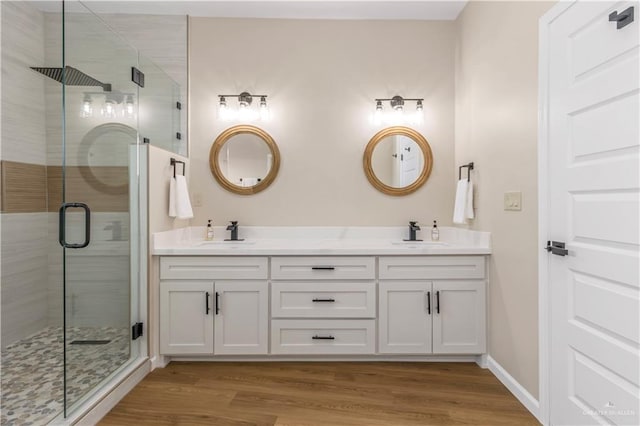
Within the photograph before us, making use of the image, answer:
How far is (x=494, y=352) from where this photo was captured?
90.7 inches

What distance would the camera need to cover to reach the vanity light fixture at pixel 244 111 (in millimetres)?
2900

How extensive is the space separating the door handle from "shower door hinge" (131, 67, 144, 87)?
2672 millimetres

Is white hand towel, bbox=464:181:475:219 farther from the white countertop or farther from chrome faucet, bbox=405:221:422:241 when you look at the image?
chrome faucet, bbox=405:221:422:241

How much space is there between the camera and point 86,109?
1.92m

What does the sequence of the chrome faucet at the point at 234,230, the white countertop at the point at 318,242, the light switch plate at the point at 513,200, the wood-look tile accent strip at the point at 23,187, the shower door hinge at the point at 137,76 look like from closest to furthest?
the light switch plate at the point at 513,200 → the shower door hinge at the point at 137,76 → the white countertop at the point at 318,242 → the wood-look tile accent strip at the point at 23,187 → the chrome faucet at the point at 234,230

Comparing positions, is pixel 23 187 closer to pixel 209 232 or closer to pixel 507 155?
pixel 209 232

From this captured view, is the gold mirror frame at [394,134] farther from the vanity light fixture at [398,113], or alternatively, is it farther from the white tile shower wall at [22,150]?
the white tile shower wall at [22,150]

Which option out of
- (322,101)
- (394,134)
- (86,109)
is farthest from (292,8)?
(86,109)

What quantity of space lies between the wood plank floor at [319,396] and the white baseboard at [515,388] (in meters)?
0.03

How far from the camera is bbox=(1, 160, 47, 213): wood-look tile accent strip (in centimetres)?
250

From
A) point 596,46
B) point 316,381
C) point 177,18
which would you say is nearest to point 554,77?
point 596,46

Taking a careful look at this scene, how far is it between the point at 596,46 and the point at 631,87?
29cm

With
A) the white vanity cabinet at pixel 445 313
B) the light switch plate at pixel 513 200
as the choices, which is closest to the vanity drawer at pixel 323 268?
the white vanity cabinet at pixel 445 313

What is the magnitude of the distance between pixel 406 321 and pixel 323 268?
69 centimetres
